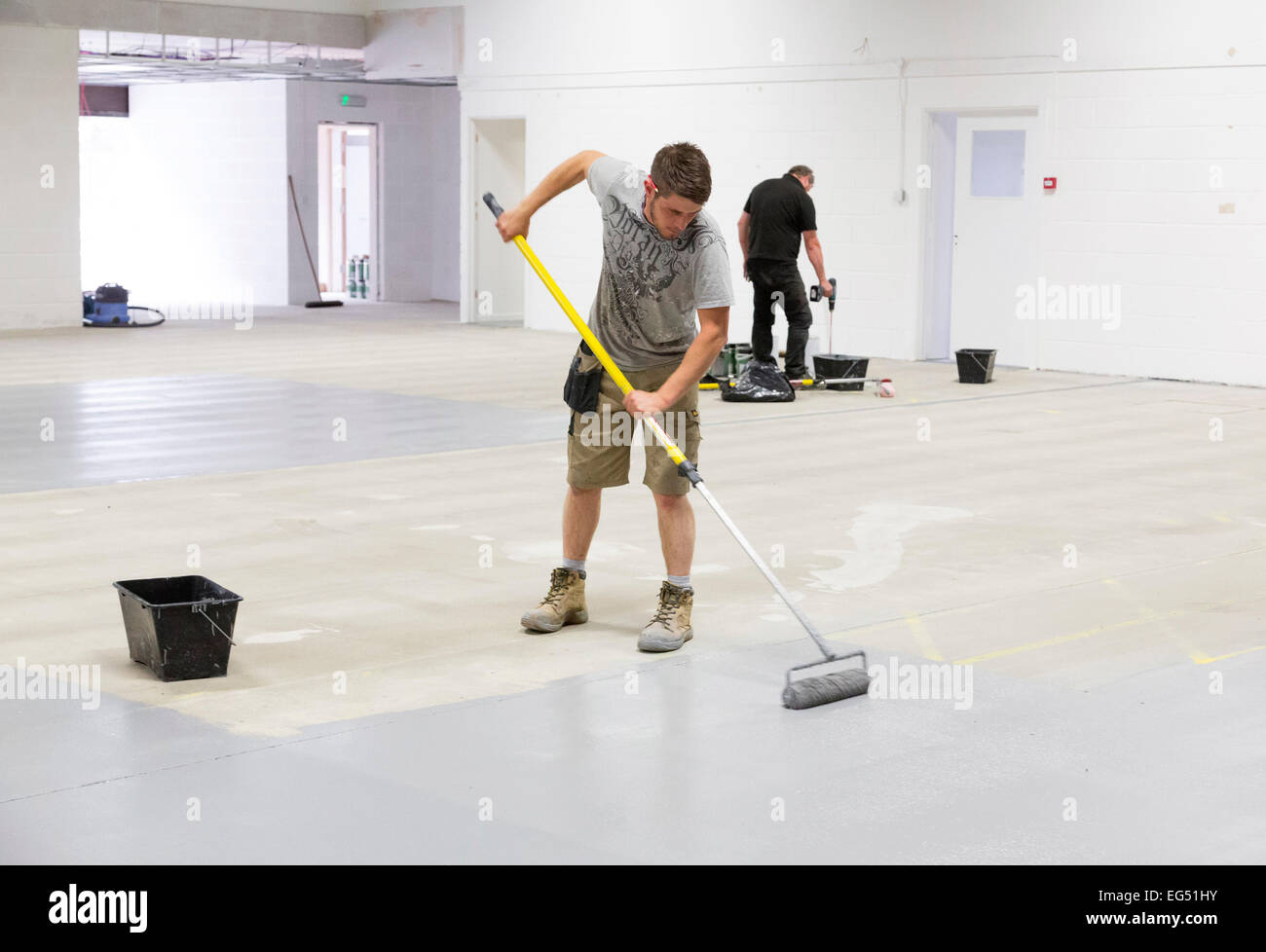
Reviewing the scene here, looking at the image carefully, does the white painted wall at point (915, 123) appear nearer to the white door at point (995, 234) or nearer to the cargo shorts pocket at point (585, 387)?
the white door at point (995, 234)

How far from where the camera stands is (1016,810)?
12.3 feet

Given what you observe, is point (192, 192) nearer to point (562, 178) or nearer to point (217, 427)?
point (217, 427)

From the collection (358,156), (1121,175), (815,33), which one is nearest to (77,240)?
(358,156)

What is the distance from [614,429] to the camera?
5211 mm

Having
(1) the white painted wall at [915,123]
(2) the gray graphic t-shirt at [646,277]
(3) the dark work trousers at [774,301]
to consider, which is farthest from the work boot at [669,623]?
(1) the white painted wall at [915,123]

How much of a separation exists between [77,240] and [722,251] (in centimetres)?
1333

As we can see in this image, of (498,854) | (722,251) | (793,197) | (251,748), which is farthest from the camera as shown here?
(793,197)

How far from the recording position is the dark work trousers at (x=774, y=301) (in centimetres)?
1168

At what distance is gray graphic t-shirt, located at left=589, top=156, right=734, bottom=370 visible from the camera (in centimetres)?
503

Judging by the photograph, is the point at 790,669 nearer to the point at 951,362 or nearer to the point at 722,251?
the point at 722,251

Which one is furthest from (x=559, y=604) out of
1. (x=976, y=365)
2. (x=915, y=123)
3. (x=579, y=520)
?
(x=915, y=123)

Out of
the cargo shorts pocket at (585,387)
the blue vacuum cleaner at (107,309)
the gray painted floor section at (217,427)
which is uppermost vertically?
the cargo shorts pocket at (585,387)

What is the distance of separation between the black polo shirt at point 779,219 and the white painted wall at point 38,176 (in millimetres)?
7858

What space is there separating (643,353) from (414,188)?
56.5 ft
